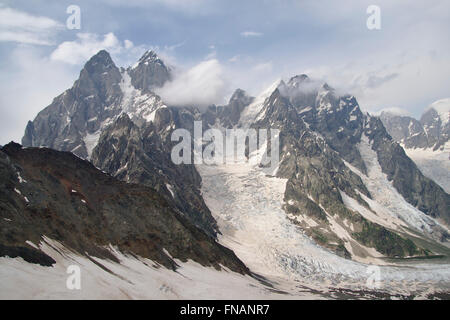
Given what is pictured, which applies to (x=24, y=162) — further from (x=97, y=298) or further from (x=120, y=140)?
(x=120, y=140)

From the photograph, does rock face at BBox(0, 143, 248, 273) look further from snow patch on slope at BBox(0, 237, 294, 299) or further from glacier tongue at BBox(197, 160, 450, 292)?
glacier tongue at BBox(197, 160, 450, 292)

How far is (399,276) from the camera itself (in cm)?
14750

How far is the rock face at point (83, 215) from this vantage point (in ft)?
169

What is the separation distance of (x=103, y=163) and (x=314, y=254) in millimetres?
109567

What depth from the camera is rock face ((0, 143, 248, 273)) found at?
51.5 metres

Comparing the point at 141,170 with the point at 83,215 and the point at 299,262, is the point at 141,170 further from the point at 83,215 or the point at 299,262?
the point at 83,215

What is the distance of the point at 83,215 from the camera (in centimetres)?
6894
